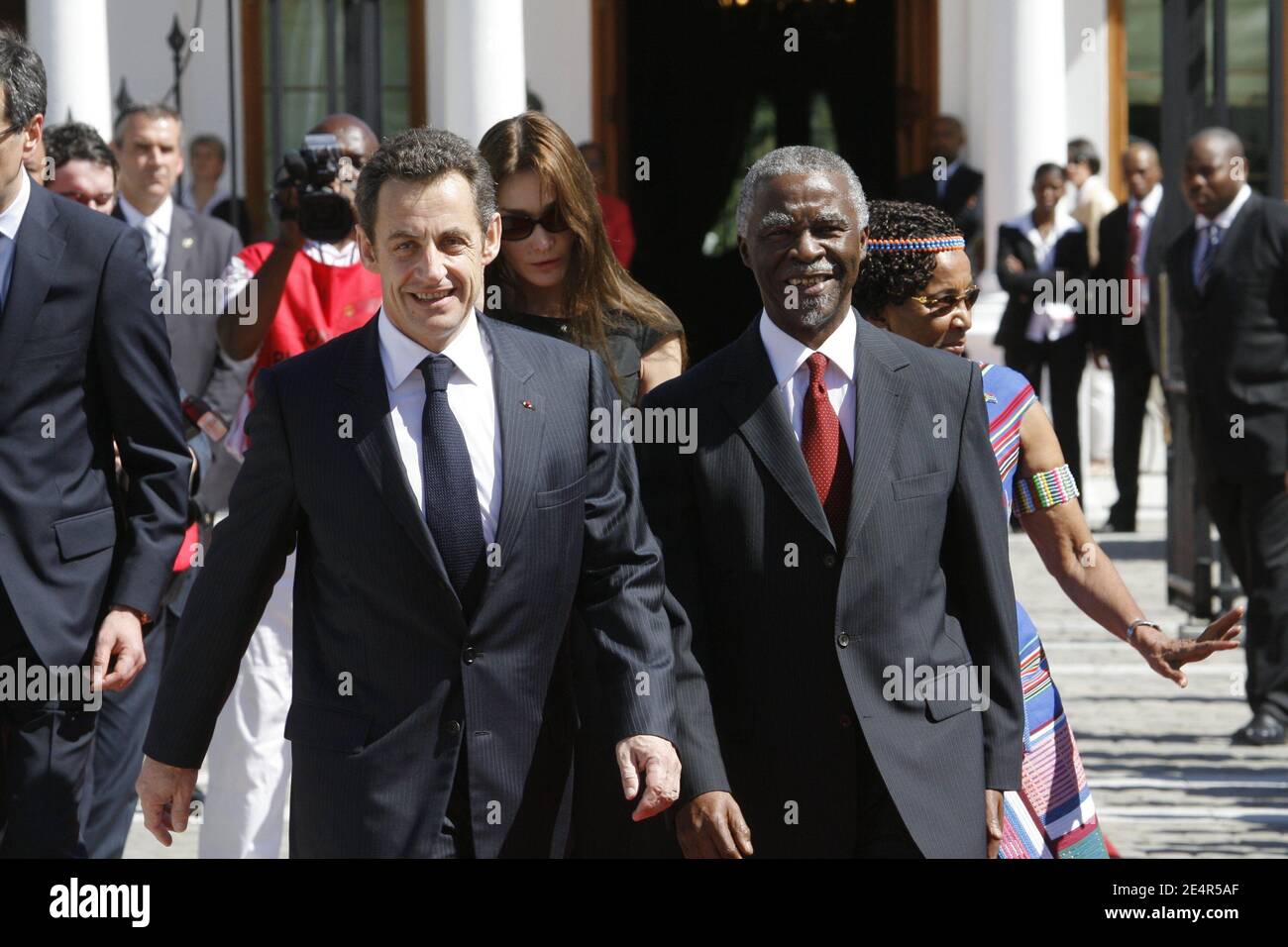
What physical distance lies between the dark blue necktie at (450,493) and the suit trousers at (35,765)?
114cm

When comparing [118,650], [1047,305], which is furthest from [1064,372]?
[118,650]

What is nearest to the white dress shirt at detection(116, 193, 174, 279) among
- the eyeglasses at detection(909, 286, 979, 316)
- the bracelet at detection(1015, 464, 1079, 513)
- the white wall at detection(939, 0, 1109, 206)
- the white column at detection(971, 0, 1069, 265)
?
the eyeglasses at detection(909, 286, 979, 316)

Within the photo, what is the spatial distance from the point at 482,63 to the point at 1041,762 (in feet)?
35.9

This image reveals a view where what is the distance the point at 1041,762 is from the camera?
4.49 m

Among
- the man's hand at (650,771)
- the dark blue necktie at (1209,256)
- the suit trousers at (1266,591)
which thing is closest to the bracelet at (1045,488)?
the man's hand at (650,771)

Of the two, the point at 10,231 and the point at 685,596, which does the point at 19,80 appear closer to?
the point at 10,231

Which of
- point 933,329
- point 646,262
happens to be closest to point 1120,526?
point 646,262

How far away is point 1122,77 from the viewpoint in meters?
17.2

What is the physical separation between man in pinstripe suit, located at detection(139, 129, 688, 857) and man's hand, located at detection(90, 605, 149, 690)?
63 cm

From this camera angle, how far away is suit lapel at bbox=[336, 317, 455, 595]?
3654mm

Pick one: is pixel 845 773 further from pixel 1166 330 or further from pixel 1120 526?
pixel 1120 526

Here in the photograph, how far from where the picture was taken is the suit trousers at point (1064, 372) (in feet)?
46.0

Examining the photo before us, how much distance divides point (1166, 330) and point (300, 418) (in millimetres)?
7182

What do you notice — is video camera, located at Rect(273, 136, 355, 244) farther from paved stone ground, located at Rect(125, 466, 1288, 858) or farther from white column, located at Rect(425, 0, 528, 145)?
white column, located at Rect(425, 0, 528, 145)
